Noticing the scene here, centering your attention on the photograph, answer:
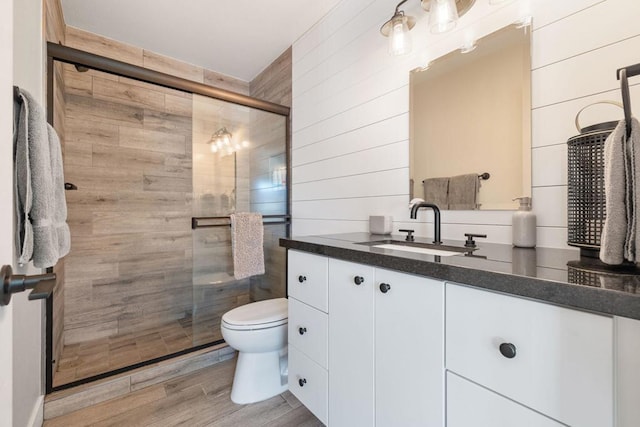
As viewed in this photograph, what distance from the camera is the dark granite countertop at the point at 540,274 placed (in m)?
0.51

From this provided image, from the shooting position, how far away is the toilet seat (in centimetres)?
160

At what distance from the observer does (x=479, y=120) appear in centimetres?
123

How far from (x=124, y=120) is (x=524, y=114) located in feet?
9.24

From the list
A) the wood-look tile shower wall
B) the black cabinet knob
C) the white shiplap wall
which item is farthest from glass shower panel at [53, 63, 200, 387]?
the black cabinet knob

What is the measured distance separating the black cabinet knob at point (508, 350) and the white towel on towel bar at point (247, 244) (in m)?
1.81

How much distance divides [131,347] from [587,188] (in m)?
2.85

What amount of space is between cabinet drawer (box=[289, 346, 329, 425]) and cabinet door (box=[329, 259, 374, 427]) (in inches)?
2.2

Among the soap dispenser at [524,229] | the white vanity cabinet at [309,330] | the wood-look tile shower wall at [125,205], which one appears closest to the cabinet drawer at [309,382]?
the white vanity cabinet at [309,330]

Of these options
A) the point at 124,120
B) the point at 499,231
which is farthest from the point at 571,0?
the point at 124,120

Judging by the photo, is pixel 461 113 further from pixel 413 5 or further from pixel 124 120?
pixel 124 120

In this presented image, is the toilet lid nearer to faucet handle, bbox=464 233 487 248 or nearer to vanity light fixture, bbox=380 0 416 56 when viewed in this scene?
faucet handle, bbox=464 233 487 248

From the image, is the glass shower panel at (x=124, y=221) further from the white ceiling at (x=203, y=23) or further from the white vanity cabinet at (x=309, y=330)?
the white vanity cabinet at (x=309, y=330)

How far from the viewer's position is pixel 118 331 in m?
2.35

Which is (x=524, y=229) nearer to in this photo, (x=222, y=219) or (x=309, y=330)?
(x=309, y=330)
